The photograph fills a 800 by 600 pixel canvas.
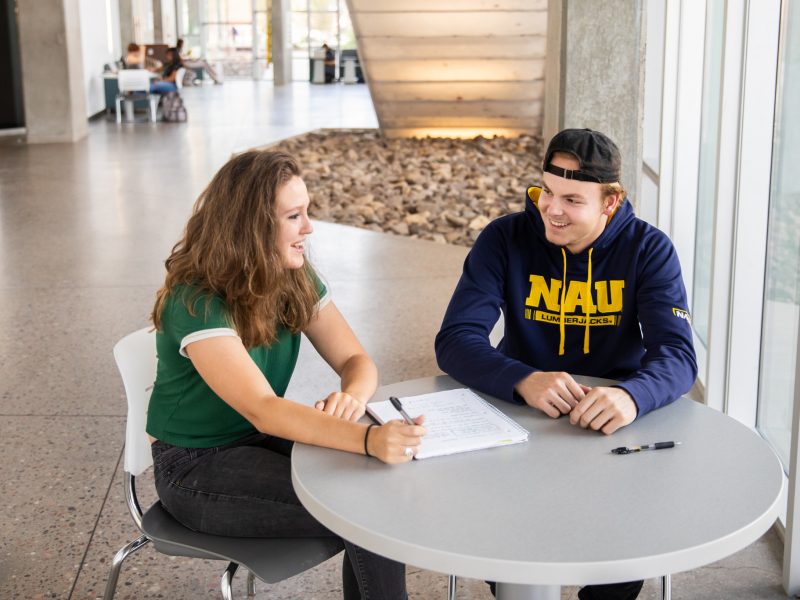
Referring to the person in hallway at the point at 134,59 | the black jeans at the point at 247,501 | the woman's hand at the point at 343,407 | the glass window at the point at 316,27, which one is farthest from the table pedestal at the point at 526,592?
the glass window at the point at 316,27

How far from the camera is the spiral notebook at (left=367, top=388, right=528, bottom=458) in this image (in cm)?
181

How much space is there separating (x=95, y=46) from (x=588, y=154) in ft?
54.9

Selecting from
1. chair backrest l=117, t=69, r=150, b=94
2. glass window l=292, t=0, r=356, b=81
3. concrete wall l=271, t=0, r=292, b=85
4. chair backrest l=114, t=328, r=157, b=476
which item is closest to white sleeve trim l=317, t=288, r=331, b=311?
chair backrest l=114, t=328, r=157, b=476

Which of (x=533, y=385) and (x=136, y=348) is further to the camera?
(x=136, y=348)

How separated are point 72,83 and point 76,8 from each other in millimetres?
1206

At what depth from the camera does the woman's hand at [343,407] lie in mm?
2004

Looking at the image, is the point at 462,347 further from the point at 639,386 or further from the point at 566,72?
the point at 566,72

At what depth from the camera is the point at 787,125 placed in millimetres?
3166

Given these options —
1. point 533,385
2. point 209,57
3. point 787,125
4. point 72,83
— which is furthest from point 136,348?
point 209,57

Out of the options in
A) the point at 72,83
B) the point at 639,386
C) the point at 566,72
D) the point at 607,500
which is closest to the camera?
the point at 607,500

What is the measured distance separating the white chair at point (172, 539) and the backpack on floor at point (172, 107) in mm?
14888

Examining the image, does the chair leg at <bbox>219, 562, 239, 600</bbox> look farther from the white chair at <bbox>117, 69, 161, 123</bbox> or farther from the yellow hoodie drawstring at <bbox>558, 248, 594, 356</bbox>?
the white chair at <bbox>117, 69, 161, 123</bbox>

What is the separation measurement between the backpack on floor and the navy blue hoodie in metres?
15.0

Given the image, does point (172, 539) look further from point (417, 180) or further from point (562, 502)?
point (417, 180)
